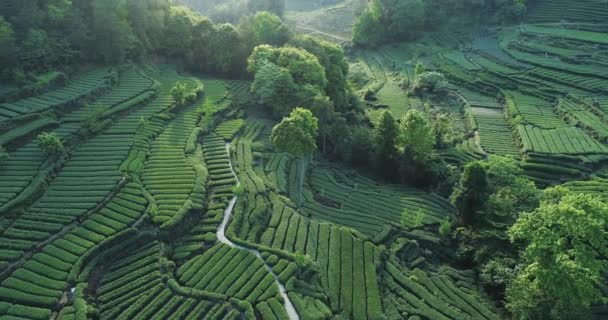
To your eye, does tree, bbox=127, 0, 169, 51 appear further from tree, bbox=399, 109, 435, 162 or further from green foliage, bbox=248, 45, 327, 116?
tree, bbox=399, 109, 435, 162

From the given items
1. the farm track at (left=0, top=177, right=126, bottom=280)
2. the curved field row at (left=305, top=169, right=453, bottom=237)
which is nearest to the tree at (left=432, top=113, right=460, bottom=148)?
the curved field row at (left=305, top=169, right=453, bottom=237)

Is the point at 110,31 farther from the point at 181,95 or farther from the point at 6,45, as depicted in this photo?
the point at 181,95

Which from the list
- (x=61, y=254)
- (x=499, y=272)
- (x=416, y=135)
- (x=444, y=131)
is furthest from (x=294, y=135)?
(x=444, y=131)

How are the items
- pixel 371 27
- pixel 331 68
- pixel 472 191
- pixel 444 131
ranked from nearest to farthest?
1. pixel 472 191
2. pixel 444 131
3. pixel 331 68
4. pixel 371 27

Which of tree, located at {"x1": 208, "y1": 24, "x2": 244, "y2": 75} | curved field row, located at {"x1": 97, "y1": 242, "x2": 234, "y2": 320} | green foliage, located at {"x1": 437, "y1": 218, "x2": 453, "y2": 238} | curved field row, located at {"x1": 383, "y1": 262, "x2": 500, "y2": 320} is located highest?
tree, located at {"x1": 208, "y1": 24, "x2": 244, "y2": 75}

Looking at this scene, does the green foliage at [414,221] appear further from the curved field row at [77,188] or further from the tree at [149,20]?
the tree at [149,20]

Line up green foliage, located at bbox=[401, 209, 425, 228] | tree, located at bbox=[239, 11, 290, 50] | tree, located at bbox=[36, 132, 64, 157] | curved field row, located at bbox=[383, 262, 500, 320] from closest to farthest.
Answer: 1. curved field row, located at bbox=[383, 262, 500, 320]
2. tree, located at bbox=[36, 132, 64, 157]
3. green foliage, located at bbox=[401, 209, 425, 228]
4. tree, located at bbox=[239, 11, 290, 50]
